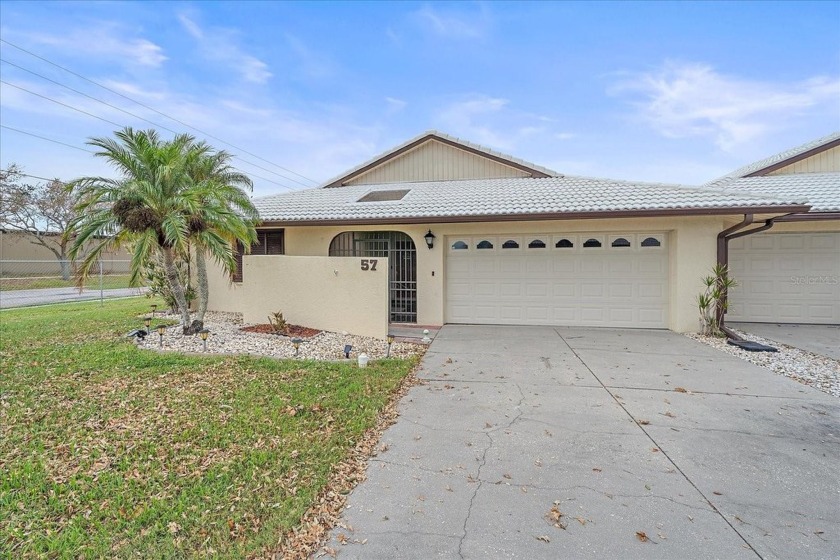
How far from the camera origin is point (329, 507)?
2.88 metres

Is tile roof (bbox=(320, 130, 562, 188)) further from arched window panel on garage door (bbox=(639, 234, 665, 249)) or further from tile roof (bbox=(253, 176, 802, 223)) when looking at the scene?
arched window panel on garage door (bbox=(639, 234, 665, 249))

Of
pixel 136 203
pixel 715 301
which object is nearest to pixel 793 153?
pixel 715 301

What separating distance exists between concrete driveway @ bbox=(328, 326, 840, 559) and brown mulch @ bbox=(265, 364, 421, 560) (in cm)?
8

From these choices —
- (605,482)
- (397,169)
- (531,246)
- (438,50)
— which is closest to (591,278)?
(531,246)

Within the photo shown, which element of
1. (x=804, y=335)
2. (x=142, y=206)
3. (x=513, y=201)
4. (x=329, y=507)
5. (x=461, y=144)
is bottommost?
(x=329, y=507)

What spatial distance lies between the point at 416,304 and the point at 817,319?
1006 centimetres

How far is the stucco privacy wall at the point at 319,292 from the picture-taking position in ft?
28.2

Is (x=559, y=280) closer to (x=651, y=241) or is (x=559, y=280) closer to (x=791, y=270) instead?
(x=651, y=241)

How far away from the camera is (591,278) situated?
969 cm

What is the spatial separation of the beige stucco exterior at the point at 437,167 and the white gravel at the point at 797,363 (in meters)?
8.67

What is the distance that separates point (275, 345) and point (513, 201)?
6676 mm

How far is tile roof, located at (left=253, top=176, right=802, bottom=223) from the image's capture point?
27.9 ft

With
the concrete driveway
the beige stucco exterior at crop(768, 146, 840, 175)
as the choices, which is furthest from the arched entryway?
the beige stucco exterior at crop(768, 146, 840, 175)

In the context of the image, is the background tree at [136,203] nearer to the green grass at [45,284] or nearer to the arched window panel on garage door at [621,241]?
the arched window panel on garage door at [621,241]
